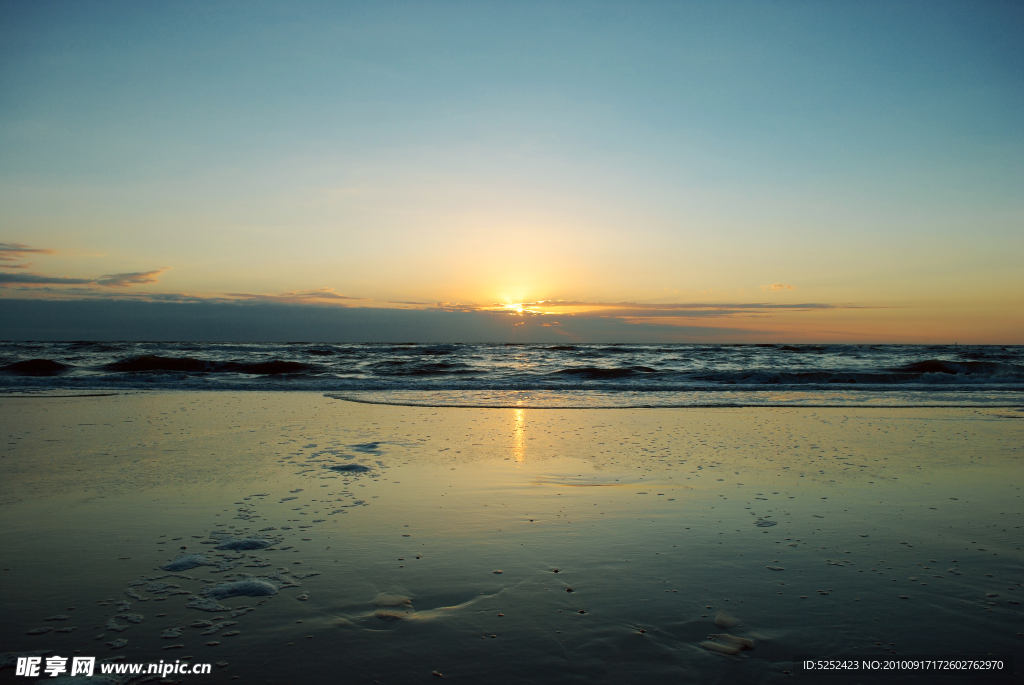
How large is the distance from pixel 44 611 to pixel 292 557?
1.21 meters

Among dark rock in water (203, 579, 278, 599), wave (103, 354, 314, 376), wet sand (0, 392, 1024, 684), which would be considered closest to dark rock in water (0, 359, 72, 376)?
wave (103, 354, 314, 376)

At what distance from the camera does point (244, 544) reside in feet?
12.6

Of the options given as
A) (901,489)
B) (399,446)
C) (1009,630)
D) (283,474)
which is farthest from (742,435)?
(283,474)

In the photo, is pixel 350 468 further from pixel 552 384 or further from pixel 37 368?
pixel 37 368

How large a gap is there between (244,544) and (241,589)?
2.45 ft

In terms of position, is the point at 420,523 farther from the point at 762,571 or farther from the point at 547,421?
the point at 547,421

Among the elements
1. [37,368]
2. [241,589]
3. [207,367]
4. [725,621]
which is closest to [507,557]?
[725,621]

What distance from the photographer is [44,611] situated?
9.39 ft

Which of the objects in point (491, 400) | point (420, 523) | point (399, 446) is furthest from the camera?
point (491, 400)

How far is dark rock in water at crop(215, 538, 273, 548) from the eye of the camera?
378 centimetres

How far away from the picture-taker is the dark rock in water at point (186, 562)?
11.3 ft

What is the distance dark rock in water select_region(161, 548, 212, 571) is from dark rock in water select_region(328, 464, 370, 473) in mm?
2300

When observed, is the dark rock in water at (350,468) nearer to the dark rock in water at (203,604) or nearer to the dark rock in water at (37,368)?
the dark rock in water at (203,604)

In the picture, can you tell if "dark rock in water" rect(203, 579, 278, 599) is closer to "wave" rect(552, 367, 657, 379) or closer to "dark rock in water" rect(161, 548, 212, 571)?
"dark rock in water" rect(161, 548, 212, 571)
